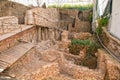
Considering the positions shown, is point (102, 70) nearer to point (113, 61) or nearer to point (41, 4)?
point (113, 61)

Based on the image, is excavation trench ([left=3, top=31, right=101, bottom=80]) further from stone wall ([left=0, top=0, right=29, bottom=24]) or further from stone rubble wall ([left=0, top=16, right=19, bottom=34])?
stone wall ([left=0, top=0, right=29, bottom=24])

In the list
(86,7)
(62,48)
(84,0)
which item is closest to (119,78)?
(62,48)

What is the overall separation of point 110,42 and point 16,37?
5340mm

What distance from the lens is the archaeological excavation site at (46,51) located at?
859cm

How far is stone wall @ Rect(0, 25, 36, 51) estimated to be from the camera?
27.8 ft

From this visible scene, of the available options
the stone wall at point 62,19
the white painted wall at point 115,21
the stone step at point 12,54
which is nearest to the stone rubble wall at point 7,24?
the stone step at point 12,54

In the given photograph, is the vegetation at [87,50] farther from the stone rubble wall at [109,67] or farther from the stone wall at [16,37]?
the stone wall at [16,37]

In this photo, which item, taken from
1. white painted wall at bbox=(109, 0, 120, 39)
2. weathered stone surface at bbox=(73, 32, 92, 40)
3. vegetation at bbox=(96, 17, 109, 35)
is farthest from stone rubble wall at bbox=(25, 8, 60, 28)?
white painted wall at bbox=(109, 0, 120, 39)

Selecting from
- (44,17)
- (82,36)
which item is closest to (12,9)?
(44,17)

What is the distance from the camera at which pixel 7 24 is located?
368 inches

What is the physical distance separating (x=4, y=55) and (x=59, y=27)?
8.28 meters

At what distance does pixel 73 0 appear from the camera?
20.0 meters

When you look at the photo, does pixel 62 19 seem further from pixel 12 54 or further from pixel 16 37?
pixel 12 54

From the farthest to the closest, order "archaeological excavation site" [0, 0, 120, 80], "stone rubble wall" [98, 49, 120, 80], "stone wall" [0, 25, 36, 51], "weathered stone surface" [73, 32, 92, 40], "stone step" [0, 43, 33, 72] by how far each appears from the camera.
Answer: "weathered stone surface" [73, 32, 92, 40] < "stone rubble wall" [98, 49, 120, 80] < "archaeological excavation site" [0, 0, 120, 80] < "stone wall" [0, 25, 36, 51] < "stone step" [0, 43, 33, 72]
